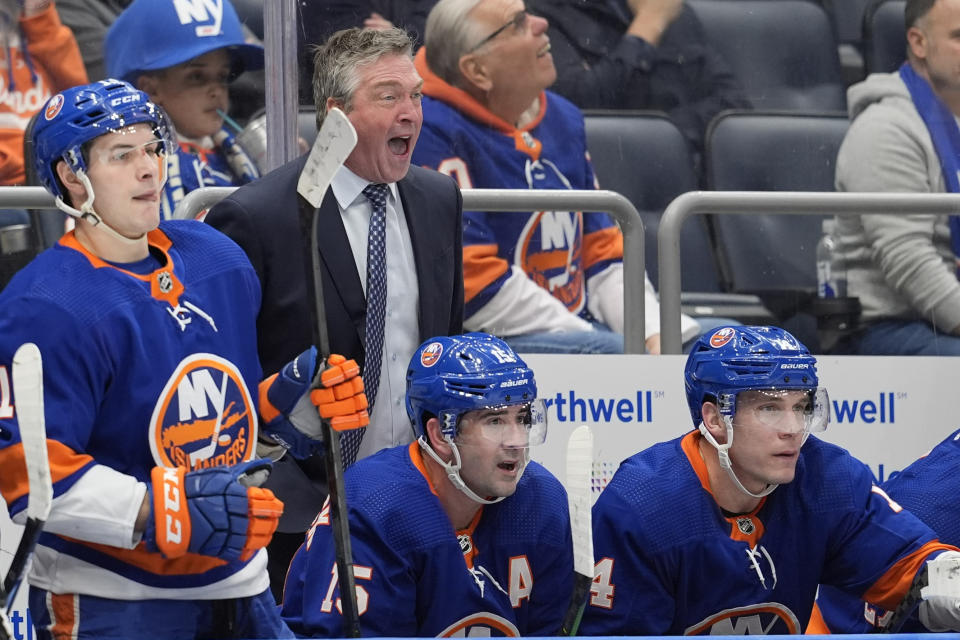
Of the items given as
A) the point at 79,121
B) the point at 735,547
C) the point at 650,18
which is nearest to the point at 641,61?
the point at 650,18

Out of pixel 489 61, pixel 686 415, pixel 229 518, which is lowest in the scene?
pixel 686 415

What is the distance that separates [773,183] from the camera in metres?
3.79

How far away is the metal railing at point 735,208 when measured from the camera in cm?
337

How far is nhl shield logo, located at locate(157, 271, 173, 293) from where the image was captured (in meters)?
2.05

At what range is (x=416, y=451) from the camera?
2719mm

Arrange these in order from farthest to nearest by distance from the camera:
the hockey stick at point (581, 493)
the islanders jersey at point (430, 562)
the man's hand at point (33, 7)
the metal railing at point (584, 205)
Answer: the man's hand at point (33, 7), the metal railing at point (584, 205), the islanders jersey at point (430, 562), the hockey stick at point (581, 493)

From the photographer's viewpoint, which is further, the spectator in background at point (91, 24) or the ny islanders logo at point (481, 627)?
the spectator in background at point (91, 24)

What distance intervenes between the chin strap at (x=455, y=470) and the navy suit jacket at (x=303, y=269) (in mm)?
251

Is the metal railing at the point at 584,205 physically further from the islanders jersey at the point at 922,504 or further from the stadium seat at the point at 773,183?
the islanders jersey at the point at 922,504

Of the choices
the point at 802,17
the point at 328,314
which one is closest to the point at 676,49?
the point at 802,17

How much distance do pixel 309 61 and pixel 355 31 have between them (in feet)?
1.35

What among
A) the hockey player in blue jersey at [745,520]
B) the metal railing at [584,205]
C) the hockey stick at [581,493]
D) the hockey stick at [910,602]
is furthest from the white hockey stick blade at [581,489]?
the metal railing at [584,205]

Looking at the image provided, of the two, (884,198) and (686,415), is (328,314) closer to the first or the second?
(686,415)

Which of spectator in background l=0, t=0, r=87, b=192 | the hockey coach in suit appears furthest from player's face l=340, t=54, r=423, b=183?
spectator in background l=0, t=0, r=87, b=192
